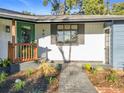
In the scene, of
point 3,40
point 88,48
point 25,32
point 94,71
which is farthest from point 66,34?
point 94,71

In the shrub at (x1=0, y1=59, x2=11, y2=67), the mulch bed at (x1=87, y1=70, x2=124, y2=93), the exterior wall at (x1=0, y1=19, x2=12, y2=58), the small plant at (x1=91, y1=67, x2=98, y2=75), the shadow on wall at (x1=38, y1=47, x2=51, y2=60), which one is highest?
the exterior wall at (x1=0, y1=19, x2=12, y2=58)

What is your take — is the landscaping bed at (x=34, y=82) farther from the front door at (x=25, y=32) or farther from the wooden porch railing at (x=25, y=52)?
the front door at (x=25, y=32)

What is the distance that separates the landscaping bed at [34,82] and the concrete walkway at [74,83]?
0.28 meters

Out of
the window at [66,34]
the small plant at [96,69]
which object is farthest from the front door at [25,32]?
→ the small plant at [96,69]

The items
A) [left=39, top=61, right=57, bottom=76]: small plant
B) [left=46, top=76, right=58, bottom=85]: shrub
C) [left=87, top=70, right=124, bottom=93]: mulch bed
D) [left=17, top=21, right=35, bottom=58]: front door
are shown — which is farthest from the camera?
[left=17, top=21, right=35, bottom=58]: front door

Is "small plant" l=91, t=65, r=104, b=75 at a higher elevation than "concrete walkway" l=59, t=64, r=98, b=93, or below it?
higher

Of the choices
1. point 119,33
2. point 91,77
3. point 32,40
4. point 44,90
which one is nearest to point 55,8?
point 32,40

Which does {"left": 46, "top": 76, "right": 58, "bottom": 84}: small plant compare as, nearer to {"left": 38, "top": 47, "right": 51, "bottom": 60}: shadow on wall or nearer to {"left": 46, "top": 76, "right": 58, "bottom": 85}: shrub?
{"left": 46, "top": 76, "right": 58, "bottom": 85}: shrub

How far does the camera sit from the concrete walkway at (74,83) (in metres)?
8.46

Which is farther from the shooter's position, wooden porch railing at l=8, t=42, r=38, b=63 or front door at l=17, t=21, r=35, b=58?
front door at l=17, t=21, r=35, b=58

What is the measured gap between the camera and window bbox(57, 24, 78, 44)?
51.1 ft

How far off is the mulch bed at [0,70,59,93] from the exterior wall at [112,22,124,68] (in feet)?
12.8

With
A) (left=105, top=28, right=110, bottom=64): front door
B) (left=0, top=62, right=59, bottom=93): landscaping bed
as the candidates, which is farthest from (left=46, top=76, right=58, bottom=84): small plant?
(left=105, top=28, right=110, bottom=64): front door

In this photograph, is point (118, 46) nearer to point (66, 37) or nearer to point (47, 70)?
point (66, 37)
